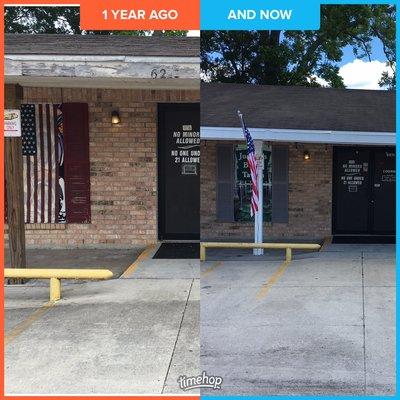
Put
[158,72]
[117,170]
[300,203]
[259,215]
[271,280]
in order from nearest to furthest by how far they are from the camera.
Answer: [158,72] → [271,280] → [117,170] → [259,215] → [300,203]

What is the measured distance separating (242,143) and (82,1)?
7854mm

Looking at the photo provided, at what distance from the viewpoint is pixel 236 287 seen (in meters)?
6.05

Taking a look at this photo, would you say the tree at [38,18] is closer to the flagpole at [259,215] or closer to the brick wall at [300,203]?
the flagpole at [259,215]

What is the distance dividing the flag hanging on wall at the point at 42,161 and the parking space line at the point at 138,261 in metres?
1.48

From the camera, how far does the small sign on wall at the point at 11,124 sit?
5344 millimetres

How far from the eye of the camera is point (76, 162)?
26.5 ft

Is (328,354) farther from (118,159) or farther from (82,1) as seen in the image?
(118,159)

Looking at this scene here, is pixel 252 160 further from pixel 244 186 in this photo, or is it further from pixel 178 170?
pixel 244 186

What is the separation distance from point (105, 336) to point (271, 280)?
8.87ft

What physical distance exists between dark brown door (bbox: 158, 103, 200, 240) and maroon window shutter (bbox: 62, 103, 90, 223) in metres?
1.13

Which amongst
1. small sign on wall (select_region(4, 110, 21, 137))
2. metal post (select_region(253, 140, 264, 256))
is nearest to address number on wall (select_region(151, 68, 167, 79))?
small sign on wall (select_region(4, 110, 21, 137))

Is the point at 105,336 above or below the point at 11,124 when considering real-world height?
below

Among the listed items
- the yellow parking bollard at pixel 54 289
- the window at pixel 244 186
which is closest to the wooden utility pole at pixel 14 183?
the yellow parking bollard at pixel 54 289

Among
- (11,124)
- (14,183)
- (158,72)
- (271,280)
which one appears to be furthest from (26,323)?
(271,280)
